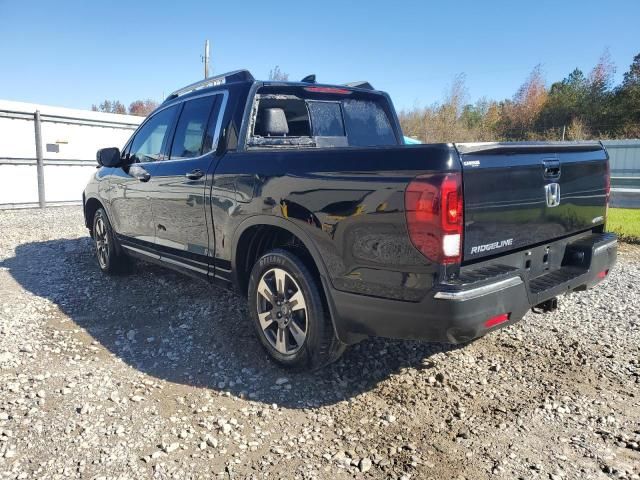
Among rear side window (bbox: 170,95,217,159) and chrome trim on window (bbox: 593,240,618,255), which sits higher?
rear side window (bbox: 170,95,217,159)

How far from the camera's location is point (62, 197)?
14508 mm

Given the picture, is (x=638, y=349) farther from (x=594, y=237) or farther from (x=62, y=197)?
(x=62, y=197)

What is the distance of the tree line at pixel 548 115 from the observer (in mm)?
35750

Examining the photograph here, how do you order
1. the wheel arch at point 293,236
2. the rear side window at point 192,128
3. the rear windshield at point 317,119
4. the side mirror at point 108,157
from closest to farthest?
the wheel arch at point 293,236, the rear windshield at point 317,119, the rear side window at point 192,128, the side mirror at point 108,157

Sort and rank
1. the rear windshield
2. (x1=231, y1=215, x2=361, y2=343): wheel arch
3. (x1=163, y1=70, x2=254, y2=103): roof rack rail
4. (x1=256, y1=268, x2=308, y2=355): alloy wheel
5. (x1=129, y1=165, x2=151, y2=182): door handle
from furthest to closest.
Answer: (x1=129, y1=165, x2=151, y2=182): door handle, (x1=163, y1=70, x2=254, y2=103): roof rack rail, the rear windshield, (x1=256, y1=268, x2=308, y2=355): alloy wheel, (x1=231, y1=215, x2=361, y2=343): wheel arch

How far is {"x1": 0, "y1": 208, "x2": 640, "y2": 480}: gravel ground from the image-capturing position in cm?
251

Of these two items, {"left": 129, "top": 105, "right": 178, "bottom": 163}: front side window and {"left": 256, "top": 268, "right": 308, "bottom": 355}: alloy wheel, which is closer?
{"left": 256, "top": 268, "right": 308, "bottom": 355}: alloy wheel

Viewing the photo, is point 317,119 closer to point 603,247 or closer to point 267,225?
point 267,225

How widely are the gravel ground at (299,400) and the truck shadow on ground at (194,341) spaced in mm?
15

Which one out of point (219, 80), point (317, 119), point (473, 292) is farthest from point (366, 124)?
point (473, 292)

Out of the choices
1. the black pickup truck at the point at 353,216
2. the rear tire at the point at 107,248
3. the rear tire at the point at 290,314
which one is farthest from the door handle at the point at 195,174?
the rear tire at the point at 107,248

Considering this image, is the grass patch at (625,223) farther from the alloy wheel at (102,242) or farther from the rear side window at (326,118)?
the alloy wheel at (102,242)

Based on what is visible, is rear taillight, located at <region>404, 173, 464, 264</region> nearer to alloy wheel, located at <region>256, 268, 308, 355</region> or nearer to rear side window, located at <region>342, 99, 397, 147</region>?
alloy wheel, located at <region>256, 268, 308, 355</region>

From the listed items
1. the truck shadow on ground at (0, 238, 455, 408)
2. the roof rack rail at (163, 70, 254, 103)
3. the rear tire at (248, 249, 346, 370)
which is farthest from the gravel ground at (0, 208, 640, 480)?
the roof rack rail at (163, 70, 254, 103)
